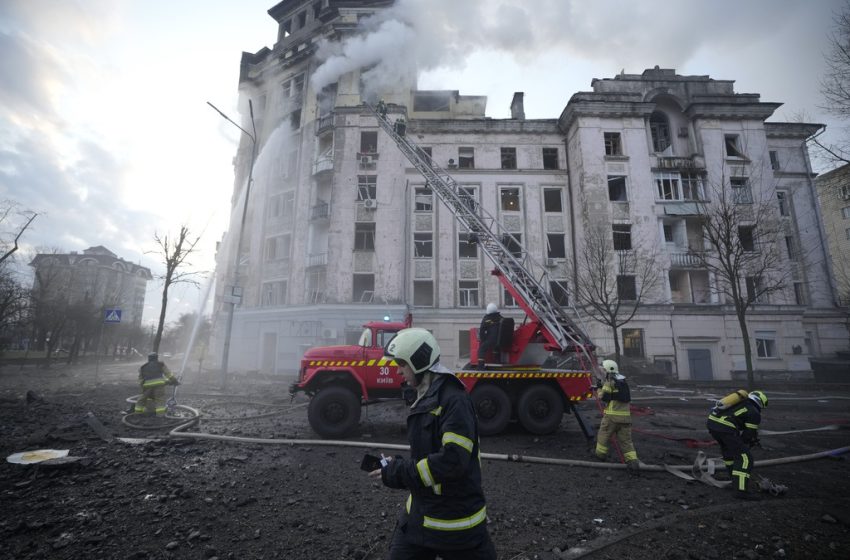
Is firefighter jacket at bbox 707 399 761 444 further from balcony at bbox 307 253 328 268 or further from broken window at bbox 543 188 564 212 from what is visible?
balcony at bbox 307 253 328 268

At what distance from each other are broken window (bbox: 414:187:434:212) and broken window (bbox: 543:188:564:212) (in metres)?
8.02

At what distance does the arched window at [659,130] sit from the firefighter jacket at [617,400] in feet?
81.3

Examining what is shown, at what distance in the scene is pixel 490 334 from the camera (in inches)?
336

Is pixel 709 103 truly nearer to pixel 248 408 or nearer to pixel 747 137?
pixel 747 137

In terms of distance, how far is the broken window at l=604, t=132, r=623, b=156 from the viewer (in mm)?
23500

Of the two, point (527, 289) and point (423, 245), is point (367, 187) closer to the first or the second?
point (423, 245)

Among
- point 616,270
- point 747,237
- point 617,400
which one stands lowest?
point 617,400

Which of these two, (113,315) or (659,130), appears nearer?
(113,315)

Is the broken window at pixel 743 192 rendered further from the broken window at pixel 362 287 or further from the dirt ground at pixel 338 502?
the broken window at pixel 362 287

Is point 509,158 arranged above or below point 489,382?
above

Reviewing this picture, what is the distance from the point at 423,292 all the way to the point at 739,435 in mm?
18968

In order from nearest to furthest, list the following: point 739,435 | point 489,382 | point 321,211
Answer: point 739,435 < point 489,382 < point 321,211

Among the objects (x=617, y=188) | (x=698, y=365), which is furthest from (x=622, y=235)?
(x=698, y=365)

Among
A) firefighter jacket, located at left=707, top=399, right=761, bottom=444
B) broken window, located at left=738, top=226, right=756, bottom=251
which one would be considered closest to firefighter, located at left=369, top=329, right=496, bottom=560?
firefighter jacket, located at left=707, top=399, right=761, bottom=444
